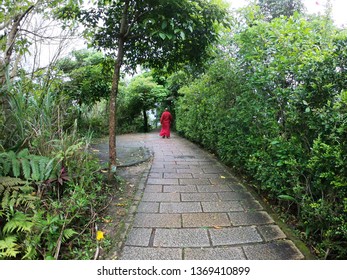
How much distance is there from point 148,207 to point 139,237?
64cm

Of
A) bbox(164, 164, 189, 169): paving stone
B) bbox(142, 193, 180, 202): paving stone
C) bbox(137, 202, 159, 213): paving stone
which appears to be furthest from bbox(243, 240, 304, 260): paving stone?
bbox(164, 164, 189, 169): paving stone

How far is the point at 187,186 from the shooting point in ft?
11.4

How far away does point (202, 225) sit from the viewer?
2297 millimetres

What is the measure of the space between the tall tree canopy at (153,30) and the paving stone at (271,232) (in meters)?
2.27

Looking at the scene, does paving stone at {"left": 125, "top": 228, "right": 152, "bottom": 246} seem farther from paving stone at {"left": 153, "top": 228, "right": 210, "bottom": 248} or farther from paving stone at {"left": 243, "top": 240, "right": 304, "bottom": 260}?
paving stone at {"left": 243, "top": 240, "right": 304, "bottom": 260}

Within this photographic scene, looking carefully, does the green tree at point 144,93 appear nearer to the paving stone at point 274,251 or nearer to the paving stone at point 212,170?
the paving stone at point 212,170

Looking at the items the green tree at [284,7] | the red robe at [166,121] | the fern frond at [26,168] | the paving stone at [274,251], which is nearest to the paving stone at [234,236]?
the paving stone at [274,251]

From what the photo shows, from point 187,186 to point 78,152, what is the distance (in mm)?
1758

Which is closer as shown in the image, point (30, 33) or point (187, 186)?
point (187, 186)

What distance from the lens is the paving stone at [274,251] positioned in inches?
71.7

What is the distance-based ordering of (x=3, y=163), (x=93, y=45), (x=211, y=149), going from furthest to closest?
1. (x=211, y=149)
2. (x=93, y=45)
3. (x=3, y=163)

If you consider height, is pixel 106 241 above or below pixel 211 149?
below
